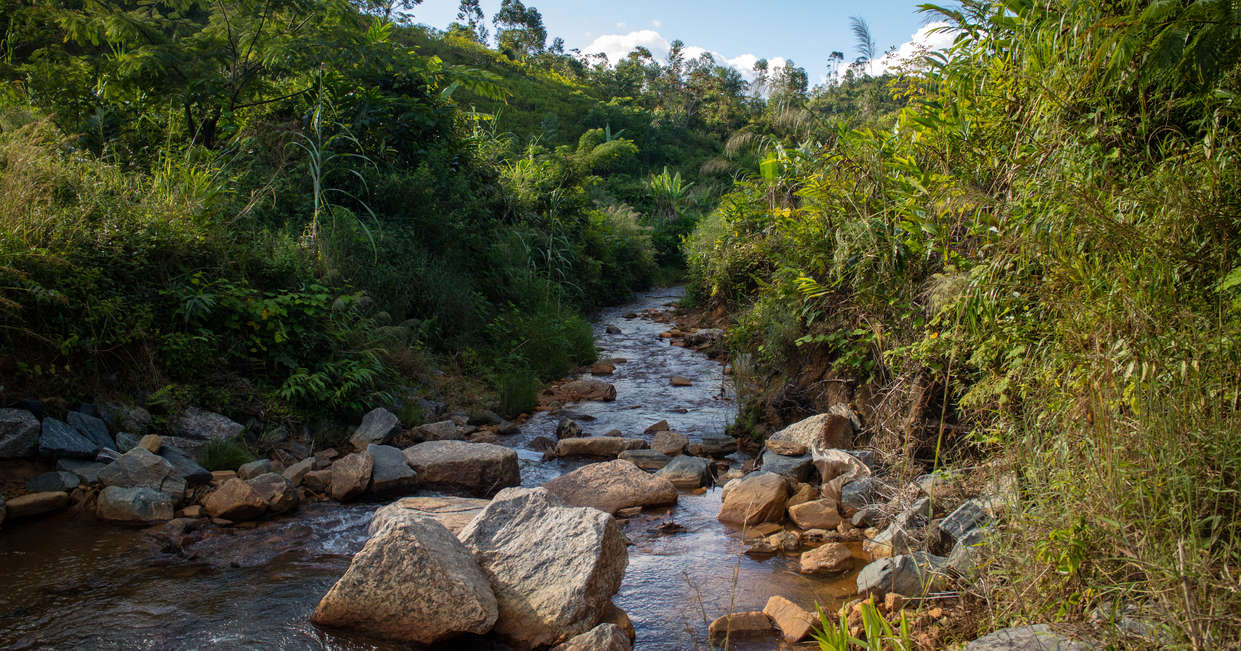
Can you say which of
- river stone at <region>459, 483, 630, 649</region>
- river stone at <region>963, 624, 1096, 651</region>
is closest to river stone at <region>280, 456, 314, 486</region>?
river stone at <region>459, 483, 630, 649</region>

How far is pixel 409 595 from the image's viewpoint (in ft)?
11.5

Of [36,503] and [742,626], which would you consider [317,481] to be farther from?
[742,626]

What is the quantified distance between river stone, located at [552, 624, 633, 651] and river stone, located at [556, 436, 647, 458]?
3.52m

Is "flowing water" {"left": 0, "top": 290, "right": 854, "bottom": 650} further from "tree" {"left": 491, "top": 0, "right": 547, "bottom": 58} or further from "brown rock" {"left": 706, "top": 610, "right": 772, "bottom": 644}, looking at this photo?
"tree" {"left": 491, "top": 0, "right": 547, "bottom": 58}

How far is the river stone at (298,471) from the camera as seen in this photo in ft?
17.8

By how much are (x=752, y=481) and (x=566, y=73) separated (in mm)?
47449

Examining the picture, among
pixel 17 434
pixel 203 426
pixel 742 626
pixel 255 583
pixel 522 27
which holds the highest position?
pixel 522 27

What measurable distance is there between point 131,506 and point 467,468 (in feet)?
7.37

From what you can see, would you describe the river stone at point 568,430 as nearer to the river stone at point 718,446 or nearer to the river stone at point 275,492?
the river stone at point 718,446

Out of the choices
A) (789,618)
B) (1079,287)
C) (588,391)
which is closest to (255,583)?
(789,618)

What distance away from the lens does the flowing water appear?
3.49 metres

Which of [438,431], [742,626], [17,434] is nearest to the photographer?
[742,626]

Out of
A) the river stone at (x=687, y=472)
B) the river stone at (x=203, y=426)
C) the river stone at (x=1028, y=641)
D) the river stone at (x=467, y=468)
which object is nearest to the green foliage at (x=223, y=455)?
the river stone at (x=203, y=426)

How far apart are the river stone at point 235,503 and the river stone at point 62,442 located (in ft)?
3.01
